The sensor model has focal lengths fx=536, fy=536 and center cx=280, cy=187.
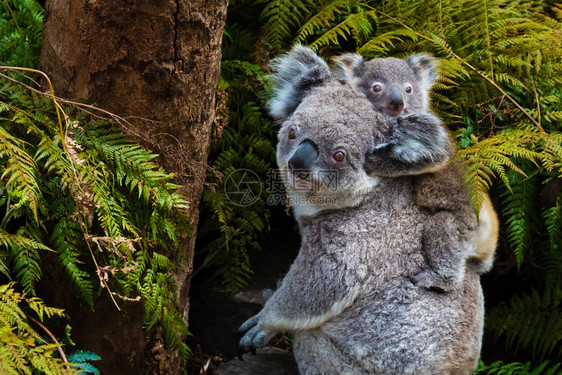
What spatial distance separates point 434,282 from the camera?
2.97m

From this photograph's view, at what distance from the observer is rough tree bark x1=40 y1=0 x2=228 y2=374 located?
2822 millimetres

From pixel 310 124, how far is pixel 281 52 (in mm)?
1253

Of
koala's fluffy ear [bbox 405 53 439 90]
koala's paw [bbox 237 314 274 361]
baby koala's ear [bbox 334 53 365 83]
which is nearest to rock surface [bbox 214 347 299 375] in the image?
koala's paw [bbox 237 314 274 361]

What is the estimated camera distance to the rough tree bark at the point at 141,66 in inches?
111

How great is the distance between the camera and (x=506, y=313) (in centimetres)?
420

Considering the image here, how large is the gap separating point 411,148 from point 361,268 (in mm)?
723

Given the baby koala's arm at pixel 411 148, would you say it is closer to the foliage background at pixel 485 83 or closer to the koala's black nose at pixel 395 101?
the koala's black nose at pixel 395 101

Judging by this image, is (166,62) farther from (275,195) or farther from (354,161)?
(275,195)

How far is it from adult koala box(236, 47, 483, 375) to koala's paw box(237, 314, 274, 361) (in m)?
0.24

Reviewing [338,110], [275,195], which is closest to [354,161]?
[338,110]

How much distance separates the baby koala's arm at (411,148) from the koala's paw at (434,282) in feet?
1.88

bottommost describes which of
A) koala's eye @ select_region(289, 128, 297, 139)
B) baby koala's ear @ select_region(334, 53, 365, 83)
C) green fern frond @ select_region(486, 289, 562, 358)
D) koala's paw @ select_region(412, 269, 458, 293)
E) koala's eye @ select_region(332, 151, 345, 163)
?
green fern frond @ select_region(486, 289, 562, 358)

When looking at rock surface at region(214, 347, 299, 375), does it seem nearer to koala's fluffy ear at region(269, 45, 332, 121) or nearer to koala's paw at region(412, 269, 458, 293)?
koala's paw at region(412, 269, 458, 293)

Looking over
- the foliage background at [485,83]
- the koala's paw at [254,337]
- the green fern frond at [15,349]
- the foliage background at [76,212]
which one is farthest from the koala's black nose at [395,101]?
the green fern frond at [15,349]
